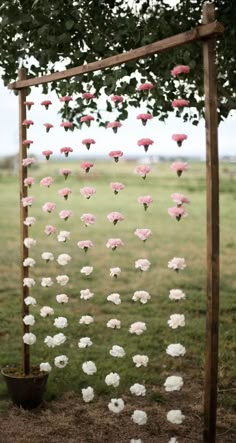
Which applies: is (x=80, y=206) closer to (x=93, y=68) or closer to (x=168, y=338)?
(x=168, y=338)

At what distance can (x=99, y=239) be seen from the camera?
1448 cm

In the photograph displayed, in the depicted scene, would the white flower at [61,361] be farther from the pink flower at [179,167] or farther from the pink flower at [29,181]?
the pink flower at [179,167]

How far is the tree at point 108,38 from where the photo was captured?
19.7ft

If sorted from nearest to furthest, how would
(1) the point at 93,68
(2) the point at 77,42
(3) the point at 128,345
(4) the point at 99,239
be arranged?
(1) the point at 93,68 < (2) the point at 77,42 < (3) the point at 128,345 < (4) the point at 99,239

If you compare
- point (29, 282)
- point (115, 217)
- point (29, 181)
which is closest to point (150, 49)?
point (115, 217)

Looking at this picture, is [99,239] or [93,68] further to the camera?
[99,239]

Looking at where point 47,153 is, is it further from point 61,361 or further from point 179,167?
point 61,361

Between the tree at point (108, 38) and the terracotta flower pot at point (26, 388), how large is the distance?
2728mm

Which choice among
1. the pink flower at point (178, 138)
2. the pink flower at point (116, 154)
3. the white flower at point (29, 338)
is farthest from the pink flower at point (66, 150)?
the white flower at point (29, 338)

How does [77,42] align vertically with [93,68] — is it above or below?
above

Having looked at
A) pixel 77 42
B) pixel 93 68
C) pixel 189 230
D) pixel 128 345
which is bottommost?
pixel 128 345

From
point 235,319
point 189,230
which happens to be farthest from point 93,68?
point 189,230

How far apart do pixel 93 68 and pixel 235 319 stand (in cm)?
475

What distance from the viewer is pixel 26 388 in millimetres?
5242
